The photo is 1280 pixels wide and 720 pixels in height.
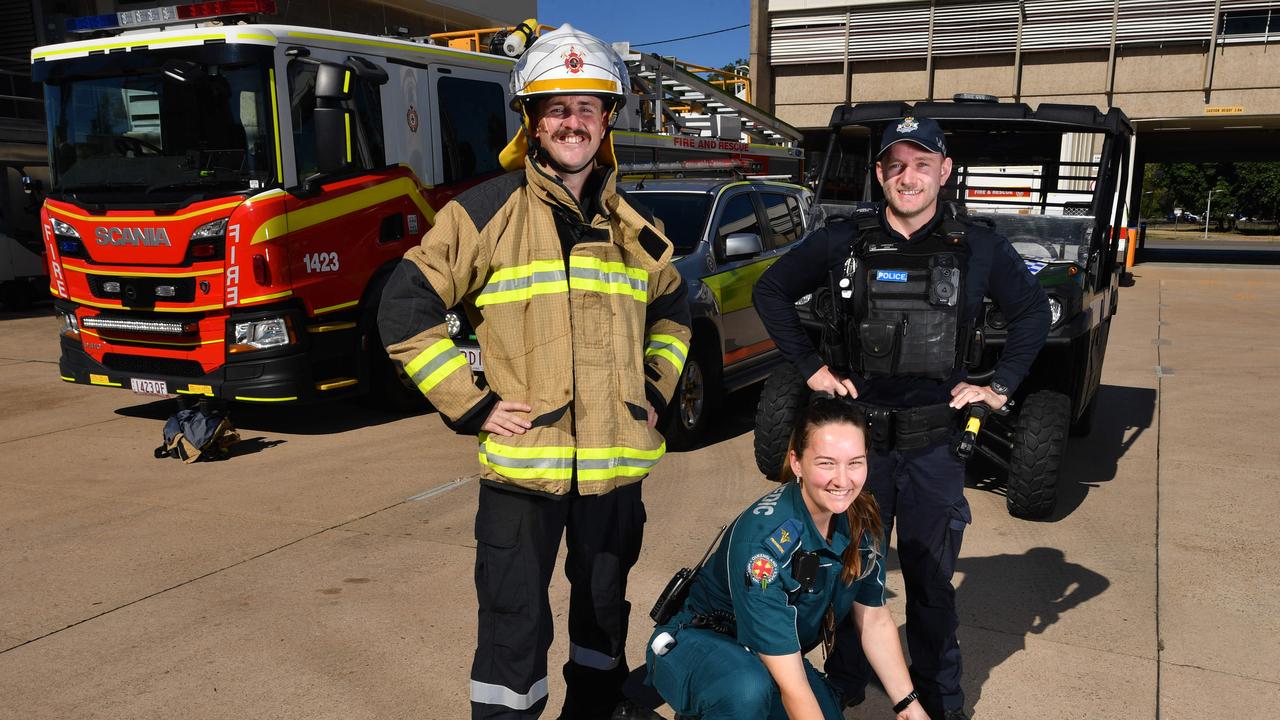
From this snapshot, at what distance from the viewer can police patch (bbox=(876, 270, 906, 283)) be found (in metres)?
2.99

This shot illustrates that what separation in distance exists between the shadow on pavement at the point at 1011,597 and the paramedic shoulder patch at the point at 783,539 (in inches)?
56.0

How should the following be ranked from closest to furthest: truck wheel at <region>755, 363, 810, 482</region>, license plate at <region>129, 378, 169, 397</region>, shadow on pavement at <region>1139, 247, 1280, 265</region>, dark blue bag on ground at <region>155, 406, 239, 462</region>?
truck wheel at <region>755, 363, 810, 482</region> → dark blue bag on ground at <region>155, 406, 239, 462</region> → license plate at <region>129, 378, 169, 397</region> → shadow on pavement at <region>1139, 247, 1280, 265</region>

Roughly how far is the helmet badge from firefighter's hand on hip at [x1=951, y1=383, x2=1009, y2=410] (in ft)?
4.80

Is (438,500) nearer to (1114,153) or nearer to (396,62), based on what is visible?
(396,62)

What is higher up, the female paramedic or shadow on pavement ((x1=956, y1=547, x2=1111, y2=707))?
the female paramedic

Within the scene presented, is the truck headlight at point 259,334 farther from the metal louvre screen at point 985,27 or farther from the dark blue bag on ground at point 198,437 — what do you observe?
the metal louvre screen at point 985,27

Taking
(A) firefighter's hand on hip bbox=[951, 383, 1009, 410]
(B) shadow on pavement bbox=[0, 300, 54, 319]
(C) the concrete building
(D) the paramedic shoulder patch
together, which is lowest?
(B) shadow on pavement bbox=[0, 300, 54, 319]

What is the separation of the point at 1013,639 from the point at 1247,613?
1.10 meters

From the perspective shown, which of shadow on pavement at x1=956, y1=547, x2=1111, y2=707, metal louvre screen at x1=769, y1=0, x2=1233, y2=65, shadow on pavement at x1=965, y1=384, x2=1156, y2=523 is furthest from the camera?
metal louvre screen at x1=769, y1=0, x2=1233, y2=65

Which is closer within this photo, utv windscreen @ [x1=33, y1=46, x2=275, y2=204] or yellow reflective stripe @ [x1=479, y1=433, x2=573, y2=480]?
yellow reflective stripe @ [x1=479, y1=433, x2=573, y2=480]

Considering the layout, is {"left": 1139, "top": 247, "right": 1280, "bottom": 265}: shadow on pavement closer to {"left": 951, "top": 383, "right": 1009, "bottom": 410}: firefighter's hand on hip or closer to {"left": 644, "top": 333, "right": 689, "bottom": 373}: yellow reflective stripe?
{"left": 951, "top": 383, "right": 1009, "bottom": 410}: firefighter's hand on hip

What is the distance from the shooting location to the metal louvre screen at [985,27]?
75.4 ft

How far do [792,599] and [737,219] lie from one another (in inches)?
209

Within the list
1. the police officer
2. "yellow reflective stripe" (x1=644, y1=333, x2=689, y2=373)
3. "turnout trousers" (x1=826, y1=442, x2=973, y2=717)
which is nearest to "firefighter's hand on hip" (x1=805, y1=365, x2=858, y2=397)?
the police officer
